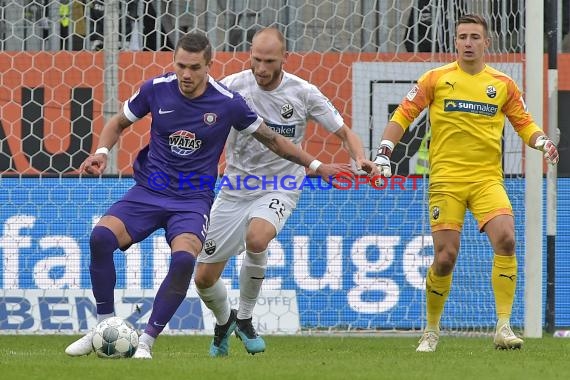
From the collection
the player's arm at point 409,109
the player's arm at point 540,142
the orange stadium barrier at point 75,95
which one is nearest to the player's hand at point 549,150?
the player's arm at point 540,142

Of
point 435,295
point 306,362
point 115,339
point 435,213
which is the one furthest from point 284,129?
point 115,339

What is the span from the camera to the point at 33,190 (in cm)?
1050

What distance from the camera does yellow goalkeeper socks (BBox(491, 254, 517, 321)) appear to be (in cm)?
852

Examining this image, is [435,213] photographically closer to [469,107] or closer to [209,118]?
[469,107]

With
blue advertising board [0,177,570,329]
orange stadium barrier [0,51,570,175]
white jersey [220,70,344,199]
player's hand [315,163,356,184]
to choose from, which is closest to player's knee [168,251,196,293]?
player's hand [315,163,356,184]

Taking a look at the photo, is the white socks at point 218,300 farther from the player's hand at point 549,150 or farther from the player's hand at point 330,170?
the player's hand at point 549,150

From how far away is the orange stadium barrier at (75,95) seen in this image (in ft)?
Result: 34.9

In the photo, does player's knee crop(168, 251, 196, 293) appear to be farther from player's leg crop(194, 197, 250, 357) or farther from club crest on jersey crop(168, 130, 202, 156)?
player's leg crop(194, 197, 250, 357)

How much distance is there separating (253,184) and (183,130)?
999 millimetres

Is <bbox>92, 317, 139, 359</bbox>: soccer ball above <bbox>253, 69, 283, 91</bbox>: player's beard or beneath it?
beneath

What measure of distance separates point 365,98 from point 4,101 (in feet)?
10.2

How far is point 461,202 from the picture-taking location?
8.57 metres

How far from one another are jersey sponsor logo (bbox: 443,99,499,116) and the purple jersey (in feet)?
5.11

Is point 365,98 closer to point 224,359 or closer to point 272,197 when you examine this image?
point 272,197
